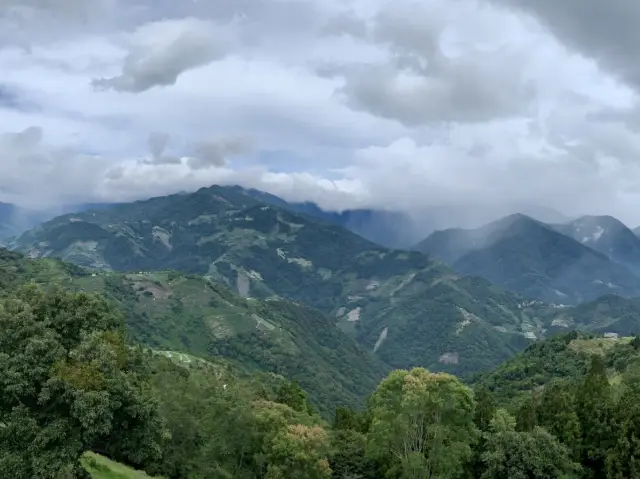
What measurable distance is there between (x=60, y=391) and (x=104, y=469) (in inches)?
700

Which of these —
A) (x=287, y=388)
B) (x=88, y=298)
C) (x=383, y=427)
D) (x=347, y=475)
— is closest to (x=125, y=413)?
(x=88, y=298)

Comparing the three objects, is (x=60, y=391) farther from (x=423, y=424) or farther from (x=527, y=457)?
(x=527, y=457)

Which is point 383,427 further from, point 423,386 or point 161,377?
point 161,377

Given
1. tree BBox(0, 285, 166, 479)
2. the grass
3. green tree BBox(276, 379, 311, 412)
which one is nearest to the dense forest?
tree BBox(0, 285, 166, 479)

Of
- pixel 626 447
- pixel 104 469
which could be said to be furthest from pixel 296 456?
pixel 626 447

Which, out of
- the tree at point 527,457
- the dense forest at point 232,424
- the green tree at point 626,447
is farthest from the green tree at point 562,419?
the green tree at point 626,447

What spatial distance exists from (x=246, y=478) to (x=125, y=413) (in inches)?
1242

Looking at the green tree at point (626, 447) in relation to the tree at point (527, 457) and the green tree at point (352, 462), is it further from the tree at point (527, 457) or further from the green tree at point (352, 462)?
the green tree at point (352, 462)

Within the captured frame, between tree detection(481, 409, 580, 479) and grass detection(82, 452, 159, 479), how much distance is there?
38069 millimetres

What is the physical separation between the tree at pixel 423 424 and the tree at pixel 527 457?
124 inches

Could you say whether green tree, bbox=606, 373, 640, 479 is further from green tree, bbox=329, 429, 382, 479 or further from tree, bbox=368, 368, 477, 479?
green tree, bbox=329, 429, 382, 479

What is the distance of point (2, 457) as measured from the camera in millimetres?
35688

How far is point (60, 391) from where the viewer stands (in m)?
35.8

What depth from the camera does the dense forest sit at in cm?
3575
